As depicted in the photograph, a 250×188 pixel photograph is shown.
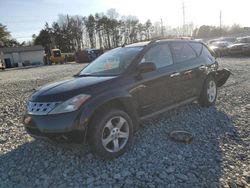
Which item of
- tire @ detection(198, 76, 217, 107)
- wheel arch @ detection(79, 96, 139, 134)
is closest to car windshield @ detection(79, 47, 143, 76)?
wheel arch @ detection(79, 96, 139, 134)

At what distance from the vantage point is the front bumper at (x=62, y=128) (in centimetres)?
333

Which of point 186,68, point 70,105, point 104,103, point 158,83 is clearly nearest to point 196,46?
point 186,68

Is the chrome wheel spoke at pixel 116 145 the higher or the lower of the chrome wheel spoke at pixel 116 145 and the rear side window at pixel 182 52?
the lower

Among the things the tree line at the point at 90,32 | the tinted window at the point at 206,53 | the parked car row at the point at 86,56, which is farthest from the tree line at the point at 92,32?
the tinted window at the point at 206,53

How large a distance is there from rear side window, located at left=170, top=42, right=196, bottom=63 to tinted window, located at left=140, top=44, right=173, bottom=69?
0.20 m

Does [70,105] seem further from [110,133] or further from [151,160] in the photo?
[151,160]

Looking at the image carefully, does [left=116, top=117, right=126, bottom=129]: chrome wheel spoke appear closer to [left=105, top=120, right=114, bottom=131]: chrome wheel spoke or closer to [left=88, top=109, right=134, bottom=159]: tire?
[left=88, top=109, right=134, bottom=159]: tire

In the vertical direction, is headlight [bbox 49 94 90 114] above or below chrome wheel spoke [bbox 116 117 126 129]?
above

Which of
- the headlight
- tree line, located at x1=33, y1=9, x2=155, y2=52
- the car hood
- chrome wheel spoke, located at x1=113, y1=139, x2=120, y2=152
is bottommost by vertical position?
chrome wheel spoke, located at x1=113, y1=139, x2=120, y2=152

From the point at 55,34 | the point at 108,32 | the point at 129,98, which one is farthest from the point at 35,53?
the point at 129,98

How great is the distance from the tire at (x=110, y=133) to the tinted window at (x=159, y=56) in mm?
1175

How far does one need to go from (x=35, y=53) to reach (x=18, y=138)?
5185cm

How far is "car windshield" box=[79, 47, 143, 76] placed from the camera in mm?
4301

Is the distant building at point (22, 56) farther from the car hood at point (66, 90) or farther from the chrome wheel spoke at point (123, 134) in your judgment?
the chrome wheel spoke at point (123, 134)
